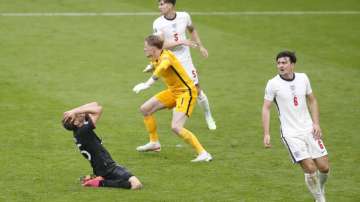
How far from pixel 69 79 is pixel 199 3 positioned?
9.45 meters

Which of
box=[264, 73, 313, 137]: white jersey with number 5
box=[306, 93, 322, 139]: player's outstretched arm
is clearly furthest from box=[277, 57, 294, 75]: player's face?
box=[306, 93, 322, 139]: player's outstretched arm

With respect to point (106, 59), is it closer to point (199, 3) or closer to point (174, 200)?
point (199, 3)

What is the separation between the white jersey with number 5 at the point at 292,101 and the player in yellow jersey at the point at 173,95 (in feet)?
8.47

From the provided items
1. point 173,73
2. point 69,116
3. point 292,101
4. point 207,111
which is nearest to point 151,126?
point 173,73

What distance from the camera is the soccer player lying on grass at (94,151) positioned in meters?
14.3

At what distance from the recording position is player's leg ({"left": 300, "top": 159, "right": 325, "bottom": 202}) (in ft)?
44.1

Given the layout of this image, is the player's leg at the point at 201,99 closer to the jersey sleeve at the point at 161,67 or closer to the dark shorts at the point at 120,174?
the jersey sleeve at the point at 161,67

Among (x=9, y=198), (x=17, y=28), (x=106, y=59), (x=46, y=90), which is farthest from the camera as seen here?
(x=17, y=28)

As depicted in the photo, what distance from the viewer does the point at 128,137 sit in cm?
1834

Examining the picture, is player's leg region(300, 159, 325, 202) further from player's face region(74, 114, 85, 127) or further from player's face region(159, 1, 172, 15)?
player's face region(159, 1, 172, 15)

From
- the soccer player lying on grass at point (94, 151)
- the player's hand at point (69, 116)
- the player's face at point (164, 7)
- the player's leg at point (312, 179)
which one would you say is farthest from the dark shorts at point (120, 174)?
the player's face at point (164, 7)

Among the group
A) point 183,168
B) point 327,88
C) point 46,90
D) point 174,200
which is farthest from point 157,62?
point 327,88

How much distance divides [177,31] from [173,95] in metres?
2.91

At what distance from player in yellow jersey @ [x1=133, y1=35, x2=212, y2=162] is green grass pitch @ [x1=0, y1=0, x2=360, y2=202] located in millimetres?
424
